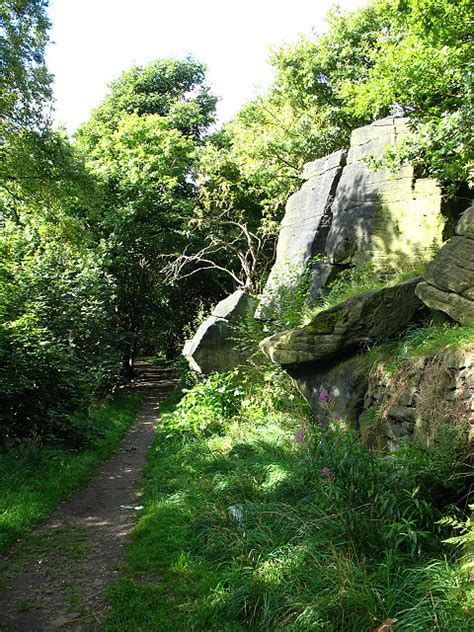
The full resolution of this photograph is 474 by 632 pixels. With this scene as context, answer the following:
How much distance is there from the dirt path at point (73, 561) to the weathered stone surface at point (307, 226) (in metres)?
5.03

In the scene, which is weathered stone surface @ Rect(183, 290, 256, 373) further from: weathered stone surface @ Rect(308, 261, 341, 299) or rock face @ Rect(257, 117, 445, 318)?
weathered stone surface @ Rect(308, 261, 341, 299)

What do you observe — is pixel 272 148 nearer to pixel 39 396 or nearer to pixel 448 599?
pixel 39 396

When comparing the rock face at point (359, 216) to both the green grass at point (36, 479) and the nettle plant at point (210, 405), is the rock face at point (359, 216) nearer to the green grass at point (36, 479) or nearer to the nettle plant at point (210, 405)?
Answer: the nettle plant at point (210, 405)

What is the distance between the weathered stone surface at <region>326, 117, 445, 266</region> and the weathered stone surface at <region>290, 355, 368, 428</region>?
2876mm

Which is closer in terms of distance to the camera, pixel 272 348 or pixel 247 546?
pixel 247 546

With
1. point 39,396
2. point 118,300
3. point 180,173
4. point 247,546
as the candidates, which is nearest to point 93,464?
point 39,396

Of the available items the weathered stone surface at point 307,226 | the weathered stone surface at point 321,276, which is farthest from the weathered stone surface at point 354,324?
the weathered stone surface at point 307,226

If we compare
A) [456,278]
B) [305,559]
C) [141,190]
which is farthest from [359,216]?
[141,190]

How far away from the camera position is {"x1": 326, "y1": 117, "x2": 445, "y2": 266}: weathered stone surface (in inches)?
333

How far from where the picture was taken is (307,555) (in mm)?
3699

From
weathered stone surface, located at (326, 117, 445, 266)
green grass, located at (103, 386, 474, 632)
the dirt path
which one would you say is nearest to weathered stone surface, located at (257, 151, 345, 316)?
weathered stone surface, located at (326, 117, 445, 266)

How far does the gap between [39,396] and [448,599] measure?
22.2ft

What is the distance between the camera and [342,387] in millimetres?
6543

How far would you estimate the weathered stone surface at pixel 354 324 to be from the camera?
6.42 meters
